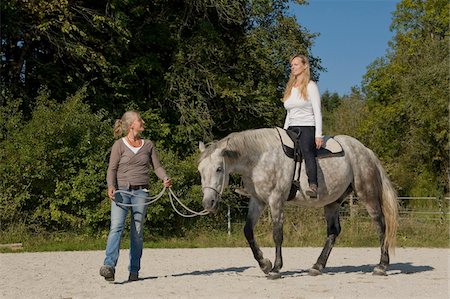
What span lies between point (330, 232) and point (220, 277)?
1837 mm

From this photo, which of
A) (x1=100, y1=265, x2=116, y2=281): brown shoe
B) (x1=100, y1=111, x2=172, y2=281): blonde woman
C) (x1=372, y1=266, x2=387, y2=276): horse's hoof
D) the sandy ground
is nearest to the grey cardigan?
(x1=100, y1=111, x2=172, y2=281): blonde woman

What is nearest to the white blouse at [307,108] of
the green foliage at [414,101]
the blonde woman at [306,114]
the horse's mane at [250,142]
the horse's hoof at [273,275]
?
the blonde woman at [306,114]

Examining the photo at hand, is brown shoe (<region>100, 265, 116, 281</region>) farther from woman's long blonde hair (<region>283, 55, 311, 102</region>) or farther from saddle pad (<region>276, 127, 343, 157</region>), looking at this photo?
woman's long blonde hair (<region>283, 55, 311, 102</region>)

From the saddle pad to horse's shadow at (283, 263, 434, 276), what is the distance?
185 cm

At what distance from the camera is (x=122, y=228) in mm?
8414

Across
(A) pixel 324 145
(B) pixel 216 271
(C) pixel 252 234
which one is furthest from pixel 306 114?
(B) pixel 216 271

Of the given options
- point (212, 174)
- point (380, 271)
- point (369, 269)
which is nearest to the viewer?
point (212, 174)

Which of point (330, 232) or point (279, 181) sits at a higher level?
point (279, 181)

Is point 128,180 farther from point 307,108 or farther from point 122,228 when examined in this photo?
point 307,108

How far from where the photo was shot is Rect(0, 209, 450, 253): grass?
15531 mm

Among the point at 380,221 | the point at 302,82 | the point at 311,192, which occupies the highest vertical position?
the point at 302,82

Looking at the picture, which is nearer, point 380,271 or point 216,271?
point 380,271

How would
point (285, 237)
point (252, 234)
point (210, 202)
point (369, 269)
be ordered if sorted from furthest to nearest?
1. point (285, 237)
2. point (369, 269)
3. point (252, 234)
4. point (210, 202)

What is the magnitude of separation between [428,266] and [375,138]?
1277 inches
